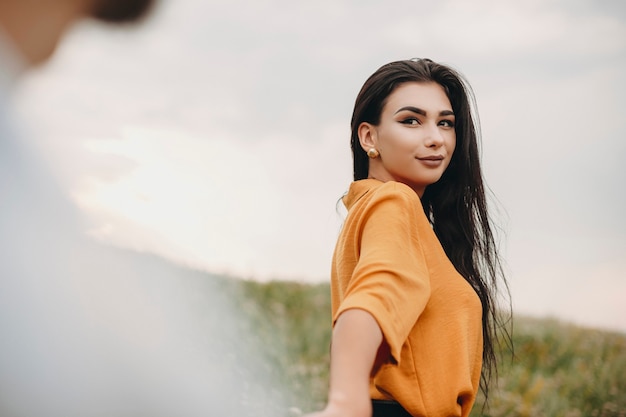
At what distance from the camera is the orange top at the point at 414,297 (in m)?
1.24

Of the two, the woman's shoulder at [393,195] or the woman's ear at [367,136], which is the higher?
the woman's ear at [367,136]

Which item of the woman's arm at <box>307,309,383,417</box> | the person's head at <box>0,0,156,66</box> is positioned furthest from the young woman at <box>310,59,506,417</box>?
the person's head at <box>0,0,156,66</box>

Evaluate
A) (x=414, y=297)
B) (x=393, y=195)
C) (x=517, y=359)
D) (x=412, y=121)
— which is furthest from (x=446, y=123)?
(x=517, y=359)

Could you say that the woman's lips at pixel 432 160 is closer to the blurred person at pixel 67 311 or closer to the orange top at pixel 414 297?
the orange top at pixel 414 297

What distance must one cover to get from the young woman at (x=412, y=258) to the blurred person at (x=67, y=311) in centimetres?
173

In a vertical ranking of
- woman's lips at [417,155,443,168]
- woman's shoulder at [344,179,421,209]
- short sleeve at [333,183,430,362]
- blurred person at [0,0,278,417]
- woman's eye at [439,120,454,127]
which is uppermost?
woman's eye at [439,120,454,127]

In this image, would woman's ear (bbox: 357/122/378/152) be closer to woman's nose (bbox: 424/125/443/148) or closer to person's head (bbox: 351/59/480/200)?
person's head (bbox: 351/59/480/200)

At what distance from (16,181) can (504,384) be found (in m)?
2.86

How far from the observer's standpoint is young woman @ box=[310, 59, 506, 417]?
1150 mm

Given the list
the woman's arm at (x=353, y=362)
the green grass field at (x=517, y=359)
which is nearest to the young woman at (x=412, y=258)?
A: the woman's arm at (x=353, y=362)

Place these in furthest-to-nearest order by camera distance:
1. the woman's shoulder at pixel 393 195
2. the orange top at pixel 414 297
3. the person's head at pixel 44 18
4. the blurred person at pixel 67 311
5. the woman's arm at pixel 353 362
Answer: the blurred person at pixel 67 311 → the person's head at pixel 44 18 → the woman's shoulder at pixel 393 195 → the orange top at pixel 414 297 → the woman's arm at pixel 353 362

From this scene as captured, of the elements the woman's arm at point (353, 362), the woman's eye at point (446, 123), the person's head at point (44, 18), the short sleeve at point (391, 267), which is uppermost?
the person's head at point (44, 18)

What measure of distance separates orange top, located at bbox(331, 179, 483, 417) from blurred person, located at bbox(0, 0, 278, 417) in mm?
1878

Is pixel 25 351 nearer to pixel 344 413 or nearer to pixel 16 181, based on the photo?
pixel 16 181
